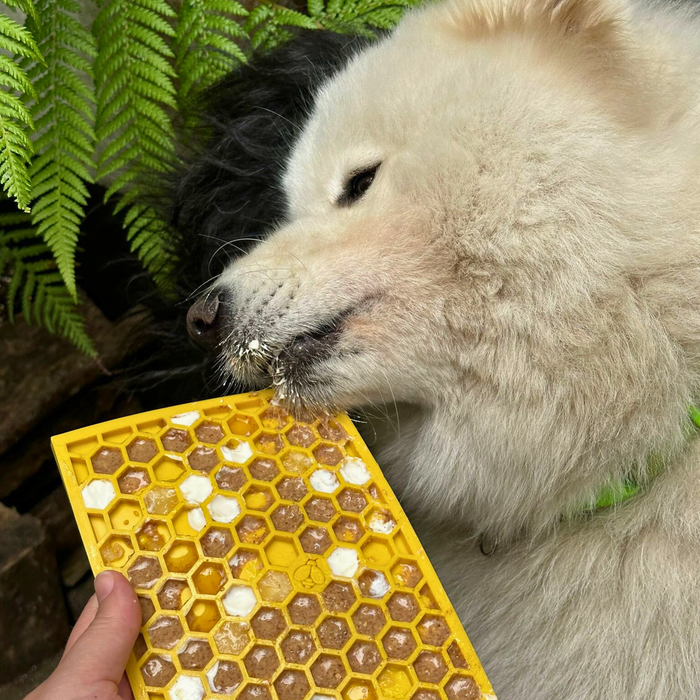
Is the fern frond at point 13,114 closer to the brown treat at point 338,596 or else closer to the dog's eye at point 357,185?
the dog's eye at point 357,185

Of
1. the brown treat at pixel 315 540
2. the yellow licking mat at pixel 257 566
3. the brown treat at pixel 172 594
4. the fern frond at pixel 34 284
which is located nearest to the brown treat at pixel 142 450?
the yellow licking mat at pixel 257 566

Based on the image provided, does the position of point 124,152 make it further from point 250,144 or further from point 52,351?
point 52,351

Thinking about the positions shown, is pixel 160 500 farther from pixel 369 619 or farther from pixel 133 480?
pixel 369 619

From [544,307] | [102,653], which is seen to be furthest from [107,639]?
[544,307]

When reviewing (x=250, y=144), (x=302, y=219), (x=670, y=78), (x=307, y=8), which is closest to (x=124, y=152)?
(x=250, y=144)

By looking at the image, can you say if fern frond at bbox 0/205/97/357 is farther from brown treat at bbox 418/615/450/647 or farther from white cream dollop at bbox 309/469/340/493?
brown treat at bbox 418/615/450/647

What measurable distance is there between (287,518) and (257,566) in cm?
11

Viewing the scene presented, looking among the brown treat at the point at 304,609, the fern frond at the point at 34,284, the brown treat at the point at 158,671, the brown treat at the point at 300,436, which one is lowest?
the fern frond at the point at 34,284

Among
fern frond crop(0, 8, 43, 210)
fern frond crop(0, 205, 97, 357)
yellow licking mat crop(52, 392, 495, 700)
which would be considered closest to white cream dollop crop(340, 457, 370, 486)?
yellow licking mat crop(52, 392, 495, 700)

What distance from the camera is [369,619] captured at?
1.18 meters

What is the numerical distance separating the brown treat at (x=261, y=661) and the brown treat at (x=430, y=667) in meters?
0.26

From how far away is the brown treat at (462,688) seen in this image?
1.12 metres

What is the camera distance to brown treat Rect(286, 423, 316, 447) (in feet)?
4.52

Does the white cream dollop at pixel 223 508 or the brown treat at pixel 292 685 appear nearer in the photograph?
the brown treat at pixel 292 685
